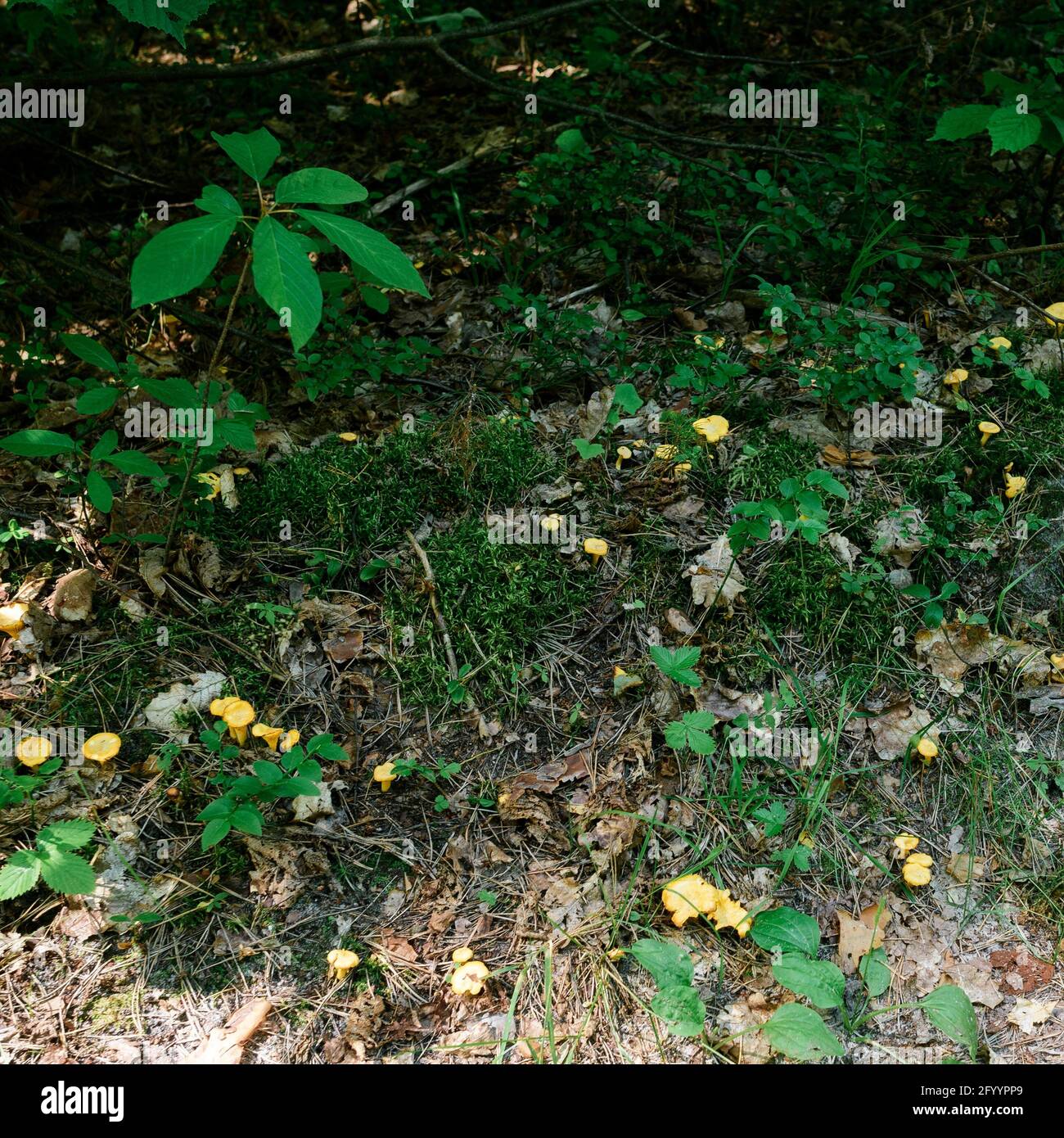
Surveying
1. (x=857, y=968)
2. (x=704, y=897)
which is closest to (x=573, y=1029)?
(x=704, y=897)

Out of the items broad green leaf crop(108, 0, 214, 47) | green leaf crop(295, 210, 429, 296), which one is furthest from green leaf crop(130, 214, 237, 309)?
broad green leaf crop(108, 0, 214, 47)

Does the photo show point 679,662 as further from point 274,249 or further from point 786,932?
point 274,249

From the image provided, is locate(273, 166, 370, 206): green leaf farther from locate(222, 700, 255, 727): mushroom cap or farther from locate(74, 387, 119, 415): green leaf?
locate(222, 700, 255, 727): mushroom cap

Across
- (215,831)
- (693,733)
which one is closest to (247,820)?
(215,831)

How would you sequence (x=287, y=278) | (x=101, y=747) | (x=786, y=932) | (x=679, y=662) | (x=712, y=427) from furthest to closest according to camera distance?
(x=712, y=427) < (x=679, y=662) < (x=101, y=747) < (x=786, y=932) < (x=287, y=278)

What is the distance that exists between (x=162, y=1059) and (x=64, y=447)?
209cm

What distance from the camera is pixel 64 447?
3182mm

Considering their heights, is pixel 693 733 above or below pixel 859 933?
above

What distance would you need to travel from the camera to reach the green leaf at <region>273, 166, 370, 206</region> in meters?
2.54

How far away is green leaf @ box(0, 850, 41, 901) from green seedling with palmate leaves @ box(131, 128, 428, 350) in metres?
1.67

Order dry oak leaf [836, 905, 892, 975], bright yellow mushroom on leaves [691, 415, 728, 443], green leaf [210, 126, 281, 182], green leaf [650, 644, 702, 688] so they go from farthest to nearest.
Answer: bright yellow mushroom on leaves [691, 415, 728, 443], green leaf [650, 644, 702, 688], dry oak leaf [836, 905, 892, 975], green leaf [210, 126, 281, 182]

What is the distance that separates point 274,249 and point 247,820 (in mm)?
1723

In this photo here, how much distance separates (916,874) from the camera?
2953 mm

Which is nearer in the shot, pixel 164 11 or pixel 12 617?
pixel 164 11
